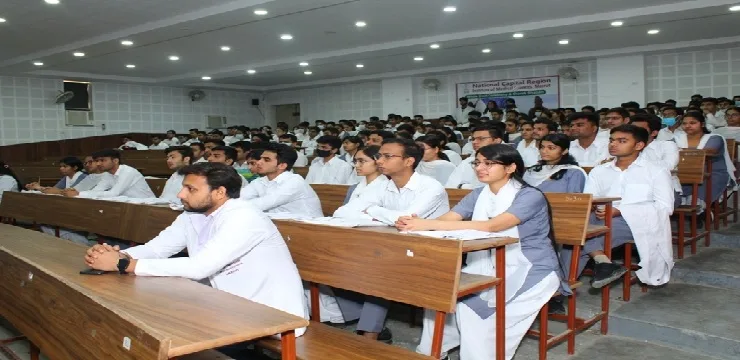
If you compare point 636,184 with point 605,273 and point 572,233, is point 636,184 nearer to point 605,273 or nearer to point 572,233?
point 605,273

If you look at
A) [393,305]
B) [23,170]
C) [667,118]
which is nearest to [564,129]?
[667,118]

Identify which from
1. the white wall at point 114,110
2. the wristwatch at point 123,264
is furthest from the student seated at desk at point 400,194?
the white wall at point 114,110

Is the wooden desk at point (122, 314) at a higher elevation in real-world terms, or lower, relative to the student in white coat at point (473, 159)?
lower

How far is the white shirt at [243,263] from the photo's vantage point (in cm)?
249

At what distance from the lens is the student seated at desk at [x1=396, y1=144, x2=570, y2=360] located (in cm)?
294

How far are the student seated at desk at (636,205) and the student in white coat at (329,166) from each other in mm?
2961

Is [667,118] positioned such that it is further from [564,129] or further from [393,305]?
[393,305]

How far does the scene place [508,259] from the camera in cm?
315

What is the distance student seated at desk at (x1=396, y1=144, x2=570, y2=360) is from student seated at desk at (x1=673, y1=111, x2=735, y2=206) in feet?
9.07

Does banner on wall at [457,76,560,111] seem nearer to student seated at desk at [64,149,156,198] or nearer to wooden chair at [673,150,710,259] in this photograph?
wooden chair at [673,150,710,259]

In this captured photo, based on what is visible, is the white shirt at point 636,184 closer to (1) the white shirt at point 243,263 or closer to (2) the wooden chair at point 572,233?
(2) the wooden chair at point 572,233

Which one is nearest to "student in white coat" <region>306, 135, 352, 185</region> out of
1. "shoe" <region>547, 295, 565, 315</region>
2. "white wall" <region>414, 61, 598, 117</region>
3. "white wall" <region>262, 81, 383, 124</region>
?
"shoe" <region>547, 295, 565, 315</region>

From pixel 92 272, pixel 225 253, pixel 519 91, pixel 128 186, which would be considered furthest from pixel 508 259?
pixel 519 91

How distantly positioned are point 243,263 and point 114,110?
17647 millimetres
